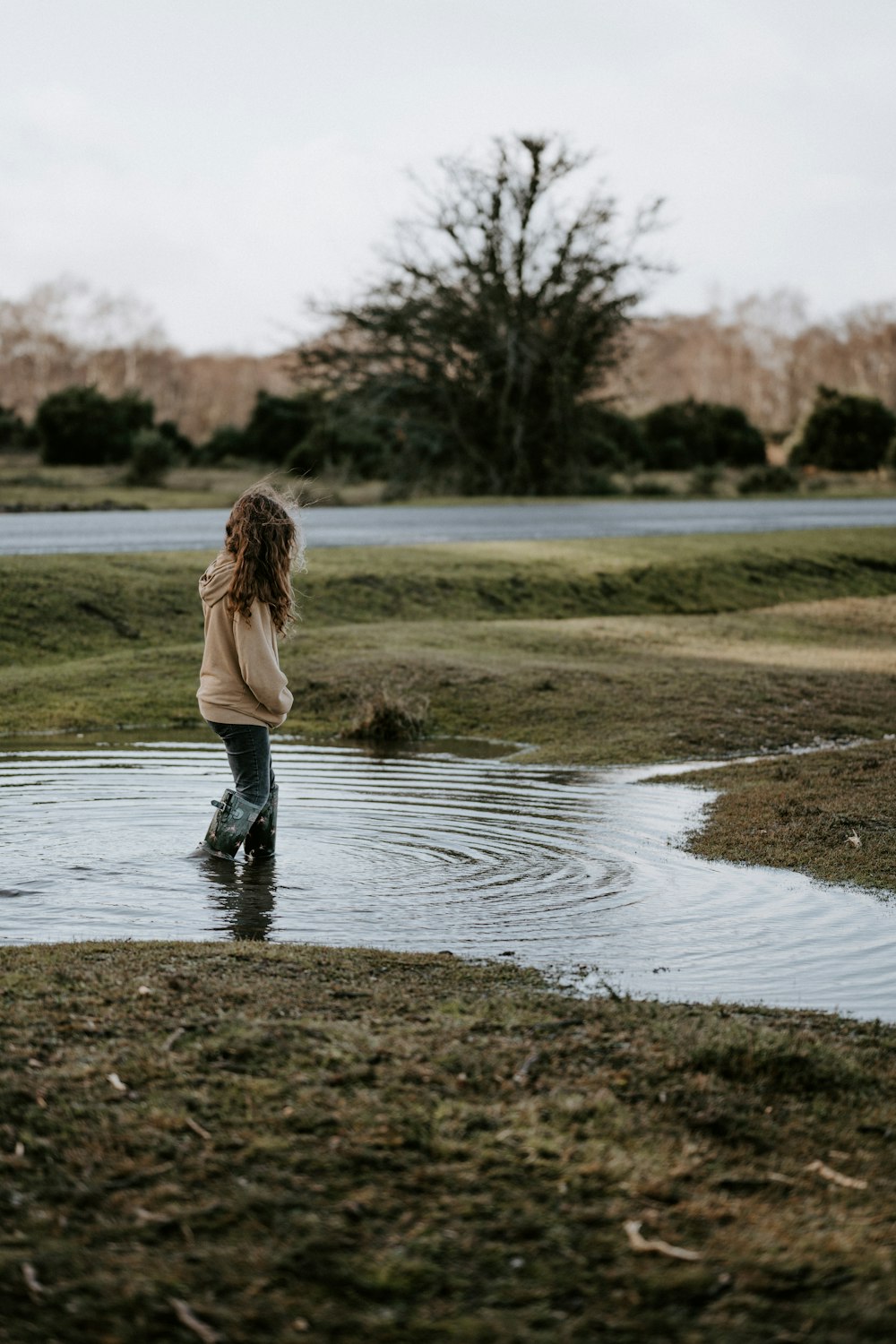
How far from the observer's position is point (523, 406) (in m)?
47.5

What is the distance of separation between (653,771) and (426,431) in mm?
36802

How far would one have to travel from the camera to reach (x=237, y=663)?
768 cm

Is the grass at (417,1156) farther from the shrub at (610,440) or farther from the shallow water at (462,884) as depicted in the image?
the shrub at (610,440)

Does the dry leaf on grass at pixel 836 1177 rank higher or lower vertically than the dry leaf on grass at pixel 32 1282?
higher

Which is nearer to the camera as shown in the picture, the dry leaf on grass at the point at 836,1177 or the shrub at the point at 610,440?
the dry leaf on grass at the point at 836,1177

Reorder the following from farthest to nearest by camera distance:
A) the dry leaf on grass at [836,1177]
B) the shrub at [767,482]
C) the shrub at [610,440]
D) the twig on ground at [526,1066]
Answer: the shrub at [767,482]
the shrub at [610,440]
the twig on ground at [526,1066]
the dry leaf on grass at [836,1177]

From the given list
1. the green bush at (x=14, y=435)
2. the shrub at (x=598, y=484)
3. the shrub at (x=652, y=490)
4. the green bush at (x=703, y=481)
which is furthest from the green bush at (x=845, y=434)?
the green bush at (x=14, y=435)

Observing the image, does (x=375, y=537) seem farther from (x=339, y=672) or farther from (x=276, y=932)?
(x=276, y=932)

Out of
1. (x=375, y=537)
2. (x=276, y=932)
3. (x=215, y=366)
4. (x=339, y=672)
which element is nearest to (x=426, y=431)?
(x=375, y=537)

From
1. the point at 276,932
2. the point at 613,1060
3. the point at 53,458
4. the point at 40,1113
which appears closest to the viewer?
the point at 40,1113

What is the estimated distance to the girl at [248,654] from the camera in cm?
745

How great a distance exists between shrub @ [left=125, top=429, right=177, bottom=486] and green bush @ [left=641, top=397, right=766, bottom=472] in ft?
78.9

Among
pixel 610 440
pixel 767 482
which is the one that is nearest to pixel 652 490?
pixel 767 482

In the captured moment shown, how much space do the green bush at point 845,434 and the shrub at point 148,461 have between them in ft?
92.8
